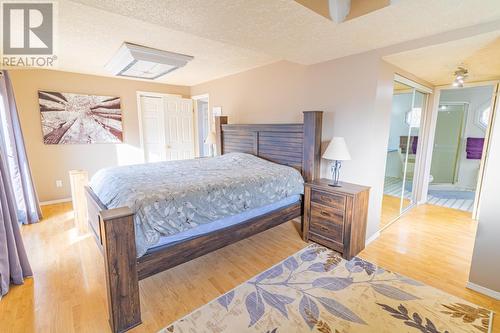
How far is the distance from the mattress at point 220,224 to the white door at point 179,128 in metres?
3.52

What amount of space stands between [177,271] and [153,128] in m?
3.70

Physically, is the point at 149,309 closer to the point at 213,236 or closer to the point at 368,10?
the point at 213,236

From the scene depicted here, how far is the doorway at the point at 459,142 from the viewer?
15.2ft

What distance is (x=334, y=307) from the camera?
1.77 metres

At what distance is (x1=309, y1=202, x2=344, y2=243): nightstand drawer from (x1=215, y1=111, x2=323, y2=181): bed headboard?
1.55ft

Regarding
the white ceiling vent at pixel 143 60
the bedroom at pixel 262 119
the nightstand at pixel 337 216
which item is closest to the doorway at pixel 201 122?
the bedroom at pixel 262 119

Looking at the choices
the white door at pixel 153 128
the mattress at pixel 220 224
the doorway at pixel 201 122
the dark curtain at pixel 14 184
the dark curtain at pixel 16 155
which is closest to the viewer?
the mattress at pixel 220 224

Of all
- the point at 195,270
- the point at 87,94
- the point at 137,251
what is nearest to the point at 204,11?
the point at 137,251

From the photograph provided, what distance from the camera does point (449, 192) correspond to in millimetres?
4879

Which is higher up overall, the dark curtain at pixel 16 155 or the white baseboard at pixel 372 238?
the dark curtain at pixel 16 155

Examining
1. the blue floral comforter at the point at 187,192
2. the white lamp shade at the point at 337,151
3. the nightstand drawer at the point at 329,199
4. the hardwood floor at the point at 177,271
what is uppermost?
the white lamp shade at the point at 337,151

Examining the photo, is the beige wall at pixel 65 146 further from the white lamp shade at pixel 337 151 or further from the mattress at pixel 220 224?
the white lamp shade at pixel 337 151

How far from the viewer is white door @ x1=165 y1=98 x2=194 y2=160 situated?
5.24 metres

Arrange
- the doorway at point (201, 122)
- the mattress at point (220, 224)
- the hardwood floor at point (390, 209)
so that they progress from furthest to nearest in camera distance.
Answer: the doorway at point (201, 122) → the hardwood floor at point (390, 209) → the mattress at point (220, 224)
